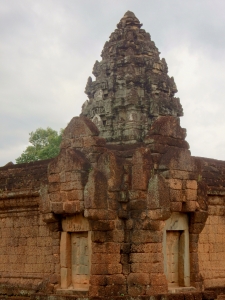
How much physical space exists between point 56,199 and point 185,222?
266cm

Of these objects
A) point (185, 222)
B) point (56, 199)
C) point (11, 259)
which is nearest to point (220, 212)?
point (185, 222)

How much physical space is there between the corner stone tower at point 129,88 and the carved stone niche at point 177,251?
265 inches

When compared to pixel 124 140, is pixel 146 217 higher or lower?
lower

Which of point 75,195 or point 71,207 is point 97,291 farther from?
point 75,195

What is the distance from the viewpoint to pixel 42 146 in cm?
4350

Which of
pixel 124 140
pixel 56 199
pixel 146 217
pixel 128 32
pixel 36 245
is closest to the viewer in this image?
pixel 146 217

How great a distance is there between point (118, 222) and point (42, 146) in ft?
108

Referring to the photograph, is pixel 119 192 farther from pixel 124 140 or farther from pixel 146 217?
pixel 124 140

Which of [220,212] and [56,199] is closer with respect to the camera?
[56,199]

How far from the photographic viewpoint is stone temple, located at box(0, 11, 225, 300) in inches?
→ 425

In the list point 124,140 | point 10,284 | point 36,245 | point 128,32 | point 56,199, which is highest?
point 128,32

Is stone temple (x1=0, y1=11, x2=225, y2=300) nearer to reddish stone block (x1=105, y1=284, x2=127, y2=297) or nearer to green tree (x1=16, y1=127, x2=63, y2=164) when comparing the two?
reddish stone block (x1=105, y1=284, x2=127, y2=297)

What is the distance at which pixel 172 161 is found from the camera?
444 inches

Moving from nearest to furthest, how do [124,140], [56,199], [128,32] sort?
[56,199]
[124,140]
[128,32]
